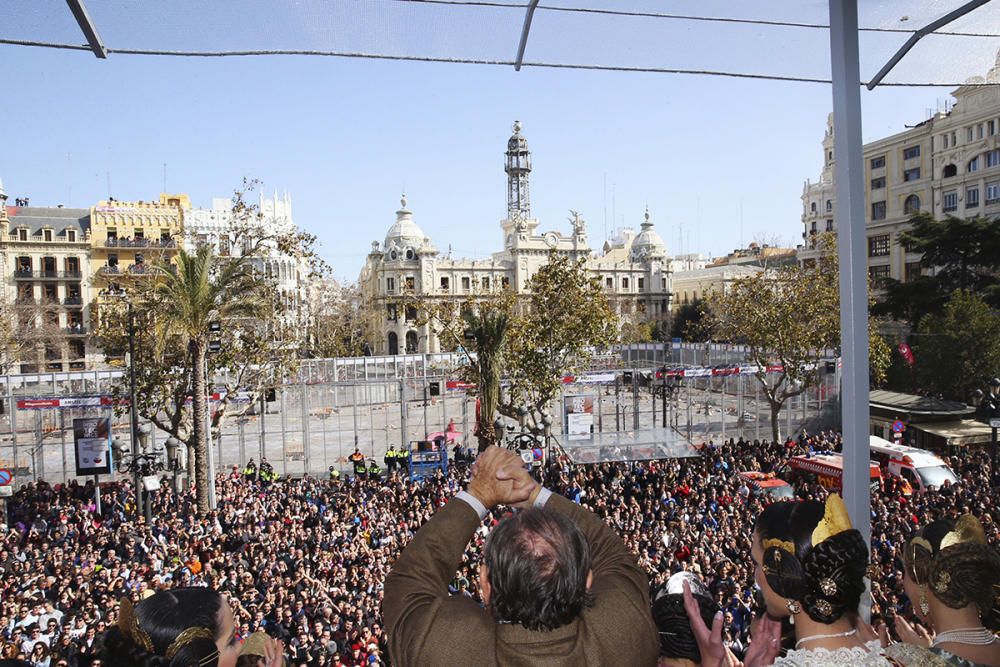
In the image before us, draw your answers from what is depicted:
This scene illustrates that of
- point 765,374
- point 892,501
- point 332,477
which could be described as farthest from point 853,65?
point 765,374

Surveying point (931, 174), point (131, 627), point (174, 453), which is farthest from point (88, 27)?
point (931, 174)

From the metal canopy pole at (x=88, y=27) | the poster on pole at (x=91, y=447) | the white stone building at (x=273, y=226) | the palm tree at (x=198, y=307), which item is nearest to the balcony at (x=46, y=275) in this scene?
the white stone building at (x=273, y=226)

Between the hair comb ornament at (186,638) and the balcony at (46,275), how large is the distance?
54.3 metres

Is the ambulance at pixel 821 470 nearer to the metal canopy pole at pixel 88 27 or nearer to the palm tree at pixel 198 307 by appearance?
the palm tree at pixel 198 307

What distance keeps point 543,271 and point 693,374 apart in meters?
5.91

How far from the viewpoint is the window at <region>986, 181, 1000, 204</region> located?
1422 inches

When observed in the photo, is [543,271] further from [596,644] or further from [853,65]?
[596,644]

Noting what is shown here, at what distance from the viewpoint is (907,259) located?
134 feet

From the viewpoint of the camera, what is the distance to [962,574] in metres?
2.31

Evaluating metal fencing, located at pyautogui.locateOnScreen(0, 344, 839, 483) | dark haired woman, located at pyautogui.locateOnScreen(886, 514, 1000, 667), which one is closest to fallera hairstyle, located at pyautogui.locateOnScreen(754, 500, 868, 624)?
dark haired woman, located at pyautogui.locateOnScreen(886, 514, 1000, 667)

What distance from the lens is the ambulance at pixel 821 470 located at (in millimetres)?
15570

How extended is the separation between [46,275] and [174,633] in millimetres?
54887

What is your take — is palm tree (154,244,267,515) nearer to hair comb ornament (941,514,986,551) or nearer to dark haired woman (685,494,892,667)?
dark haired woman (685,494,892,667)

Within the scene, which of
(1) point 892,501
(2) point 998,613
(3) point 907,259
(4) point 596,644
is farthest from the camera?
(3) point 907,259
